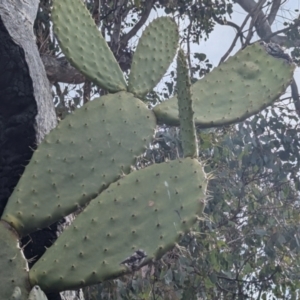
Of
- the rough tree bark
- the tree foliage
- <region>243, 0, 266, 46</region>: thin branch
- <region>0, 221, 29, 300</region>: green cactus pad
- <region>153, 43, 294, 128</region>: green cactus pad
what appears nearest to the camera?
<region>0, 221, 29, 300</region>: green cactus pad

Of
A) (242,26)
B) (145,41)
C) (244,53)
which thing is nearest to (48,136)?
(145,41)

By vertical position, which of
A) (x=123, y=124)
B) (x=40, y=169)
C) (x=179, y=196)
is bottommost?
(x=179, y=196)

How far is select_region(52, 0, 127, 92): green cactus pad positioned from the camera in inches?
65.9

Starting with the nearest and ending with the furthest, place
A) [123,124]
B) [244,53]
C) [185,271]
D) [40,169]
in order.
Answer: [40,169], [123,124], [244,53], [185,271]

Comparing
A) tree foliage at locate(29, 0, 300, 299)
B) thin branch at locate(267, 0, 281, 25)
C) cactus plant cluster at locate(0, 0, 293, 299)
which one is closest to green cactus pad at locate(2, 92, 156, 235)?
cactus plant cluster at locate(0, 0, 293, 299)

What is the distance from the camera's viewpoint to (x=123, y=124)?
150 centimetres

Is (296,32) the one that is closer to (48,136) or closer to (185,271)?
(185,271)

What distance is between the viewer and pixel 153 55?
1.80m

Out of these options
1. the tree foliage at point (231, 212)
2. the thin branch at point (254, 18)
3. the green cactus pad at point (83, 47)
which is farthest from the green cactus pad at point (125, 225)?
the thin branch at point (254, 18)

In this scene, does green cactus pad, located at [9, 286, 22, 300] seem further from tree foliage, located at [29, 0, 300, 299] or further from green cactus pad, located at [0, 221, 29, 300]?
tree foliage, located at [29, 0, 300, 299]

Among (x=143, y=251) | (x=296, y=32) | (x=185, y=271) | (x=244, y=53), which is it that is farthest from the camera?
(x=296, y=32)

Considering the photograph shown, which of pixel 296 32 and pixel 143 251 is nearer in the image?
pixel 143 251

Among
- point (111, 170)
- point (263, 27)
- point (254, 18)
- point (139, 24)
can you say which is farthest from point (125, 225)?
point (263, 27)

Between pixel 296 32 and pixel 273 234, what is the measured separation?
1768 millimetres
